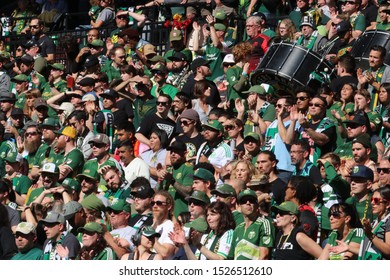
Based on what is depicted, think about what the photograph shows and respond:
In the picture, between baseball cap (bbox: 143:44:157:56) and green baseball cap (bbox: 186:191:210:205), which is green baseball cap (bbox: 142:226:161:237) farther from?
baseball cap (bbox: 143:44:157:56)

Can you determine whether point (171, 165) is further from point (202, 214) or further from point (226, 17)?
point (226, 17)

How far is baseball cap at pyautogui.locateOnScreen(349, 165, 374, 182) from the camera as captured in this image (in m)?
16.2

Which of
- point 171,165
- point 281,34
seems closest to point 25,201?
point 171,165

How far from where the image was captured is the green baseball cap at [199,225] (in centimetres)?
1576

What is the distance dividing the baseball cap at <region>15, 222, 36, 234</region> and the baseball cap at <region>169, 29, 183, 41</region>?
24.3ft

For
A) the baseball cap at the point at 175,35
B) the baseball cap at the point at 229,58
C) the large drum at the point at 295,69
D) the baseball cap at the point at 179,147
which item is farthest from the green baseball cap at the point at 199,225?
the baseball cap at the point at 175,35

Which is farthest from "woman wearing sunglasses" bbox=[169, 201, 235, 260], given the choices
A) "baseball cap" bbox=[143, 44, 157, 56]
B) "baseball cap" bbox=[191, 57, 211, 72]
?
"baseball cap" bbox=[143, 44, 157, 56]

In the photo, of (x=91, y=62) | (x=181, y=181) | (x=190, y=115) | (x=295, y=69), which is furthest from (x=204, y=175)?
(x=91, y=62)

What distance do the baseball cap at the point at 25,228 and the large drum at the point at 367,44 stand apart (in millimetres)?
5835

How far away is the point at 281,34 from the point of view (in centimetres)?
2247

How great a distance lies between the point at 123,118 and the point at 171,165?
3.01 meters

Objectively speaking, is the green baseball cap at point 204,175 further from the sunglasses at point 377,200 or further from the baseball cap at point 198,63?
the baseball cap at point 198,63

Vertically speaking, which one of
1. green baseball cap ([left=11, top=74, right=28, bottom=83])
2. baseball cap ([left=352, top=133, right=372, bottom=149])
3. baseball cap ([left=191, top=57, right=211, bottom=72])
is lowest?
green baseball cap ([left=11, top=74, right=28, bottom=83])

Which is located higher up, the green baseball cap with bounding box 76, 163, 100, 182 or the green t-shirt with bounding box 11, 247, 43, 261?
the green t-shirt with bounding box 11, 247, 43, 261
